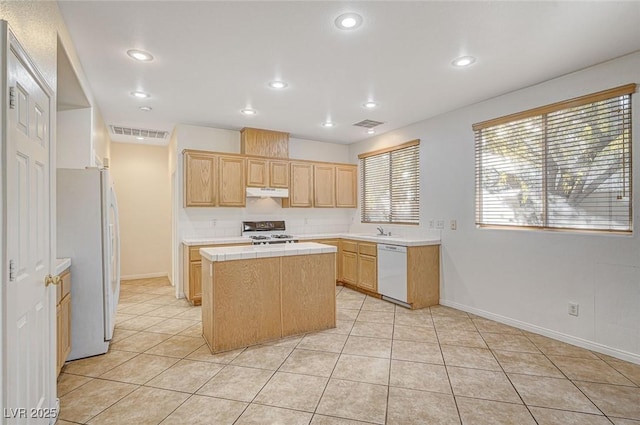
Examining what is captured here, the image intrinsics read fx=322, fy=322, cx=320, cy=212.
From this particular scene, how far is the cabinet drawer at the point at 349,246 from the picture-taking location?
17.7ft

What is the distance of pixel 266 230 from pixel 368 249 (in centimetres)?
176

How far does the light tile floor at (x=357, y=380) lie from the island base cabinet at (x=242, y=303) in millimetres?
135

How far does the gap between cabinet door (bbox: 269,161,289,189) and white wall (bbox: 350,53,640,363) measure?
2094mm

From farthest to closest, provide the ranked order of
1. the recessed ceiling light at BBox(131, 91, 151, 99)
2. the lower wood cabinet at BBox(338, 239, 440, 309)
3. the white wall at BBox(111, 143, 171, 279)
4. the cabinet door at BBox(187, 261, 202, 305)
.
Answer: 1. the white wall at BBox(111, 143, 171, 279)
2. the cabinet door at BBox(187, 261, 202, 305)
3. the lower wood cabinet at BBox(338, 239, 440, 309)
4. the recessed ceiling light at BBox(131, 91, 151, 99)

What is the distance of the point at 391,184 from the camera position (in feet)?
17.9

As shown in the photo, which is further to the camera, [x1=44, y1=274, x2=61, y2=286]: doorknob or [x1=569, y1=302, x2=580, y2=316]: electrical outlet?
[x1=569, y1=302, x2=580, y2=316]: electrical outlet

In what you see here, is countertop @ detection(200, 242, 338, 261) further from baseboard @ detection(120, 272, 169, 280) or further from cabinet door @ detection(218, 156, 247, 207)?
baseboard @ detection(120, 272, 169, 280)

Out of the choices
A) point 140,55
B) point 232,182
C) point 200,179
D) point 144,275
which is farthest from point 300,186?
point 144,275

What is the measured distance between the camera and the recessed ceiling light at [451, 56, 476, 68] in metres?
2.83

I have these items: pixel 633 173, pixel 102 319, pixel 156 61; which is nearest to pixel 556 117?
pixel 633 173

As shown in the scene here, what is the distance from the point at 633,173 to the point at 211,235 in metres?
5.05

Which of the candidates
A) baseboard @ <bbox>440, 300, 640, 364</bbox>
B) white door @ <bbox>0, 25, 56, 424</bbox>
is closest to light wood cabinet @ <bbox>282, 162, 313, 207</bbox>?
baseboard @ <bbox>440, 300, 640, 364</bbox>

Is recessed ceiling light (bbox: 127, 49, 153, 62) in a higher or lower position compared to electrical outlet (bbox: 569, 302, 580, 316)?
higher

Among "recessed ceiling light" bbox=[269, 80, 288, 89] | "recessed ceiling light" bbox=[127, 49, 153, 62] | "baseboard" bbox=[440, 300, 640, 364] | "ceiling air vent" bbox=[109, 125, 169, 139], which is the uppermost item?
"recessed ceiling light" bbox=[269, 80, 288, 89]
